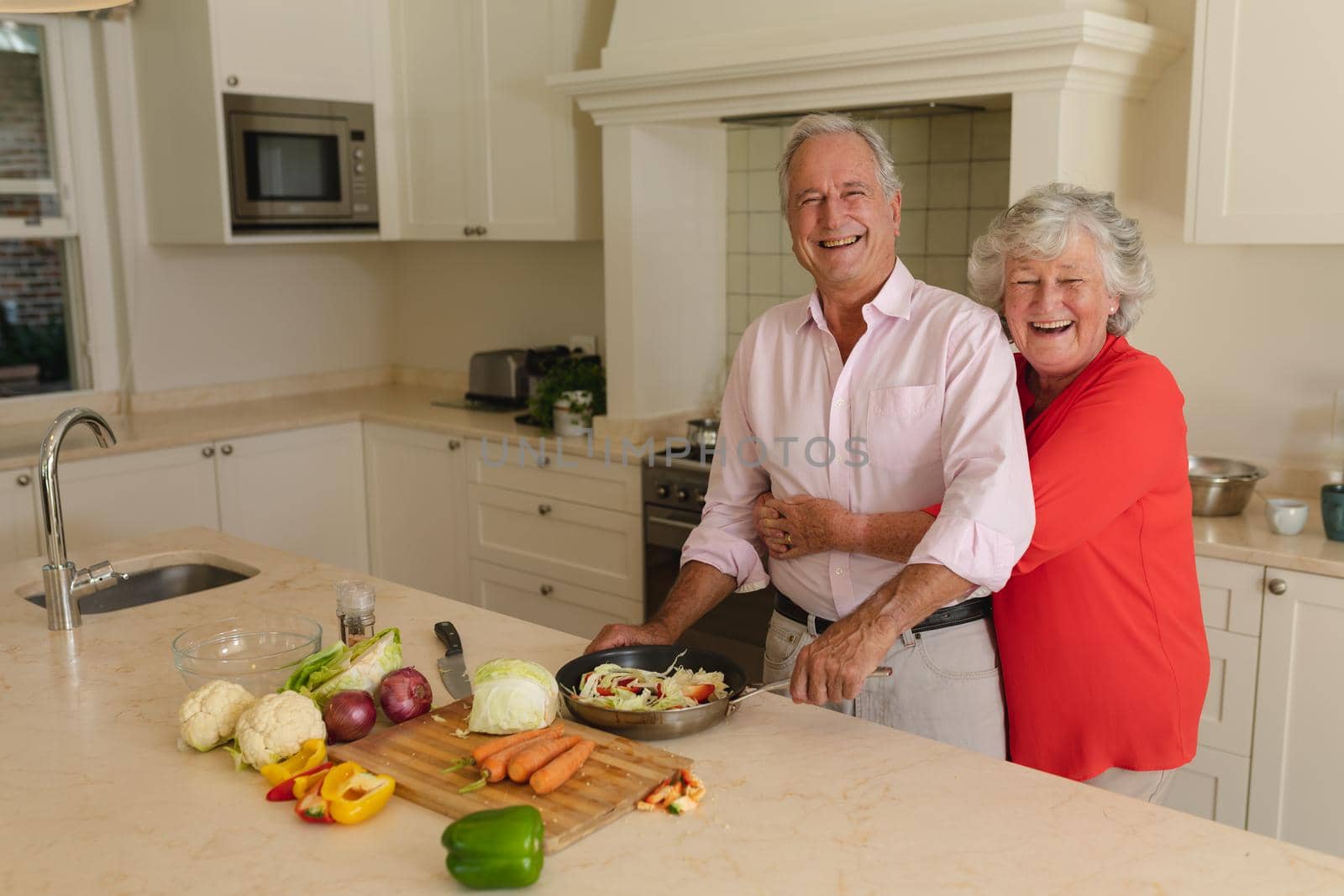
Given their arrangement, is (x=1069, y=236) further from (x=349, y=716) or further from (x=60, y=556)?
(x=60, y=556)

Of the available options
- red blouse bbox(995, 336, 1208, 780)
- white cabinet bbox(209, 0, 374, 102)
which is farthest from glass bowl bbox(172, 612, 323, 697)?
white cabinet bbox(209, 0, 374, 102)

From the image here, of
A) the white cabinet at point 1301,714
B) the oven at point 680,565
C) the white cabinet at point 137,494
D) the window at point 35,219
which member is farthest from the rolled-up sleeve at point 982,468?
the window at point 35,219

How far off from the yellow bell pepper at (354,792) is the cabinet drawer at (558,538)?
2155 mm

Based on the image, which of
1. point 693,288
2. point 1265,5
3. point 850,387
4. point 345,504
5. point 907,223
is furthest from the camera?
point 345,504

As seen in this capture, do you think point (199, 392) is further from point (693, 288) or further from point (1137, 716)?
point (1137, 716)

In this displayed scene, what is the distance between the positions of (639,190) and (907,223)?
0.78 metres

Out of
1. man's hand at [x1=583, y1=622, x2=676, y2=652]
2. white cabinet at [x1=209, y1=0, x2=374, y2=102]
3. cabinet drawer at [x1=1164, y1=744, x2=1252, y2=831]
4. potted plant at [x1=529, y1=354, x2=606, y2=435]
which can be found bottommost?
cabinet drawer at [x1=1164, y1=744, x2=1252, y2=831]

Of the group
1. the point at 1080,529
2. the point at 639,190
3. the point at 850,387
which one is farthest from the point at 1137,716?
the point at 639,190

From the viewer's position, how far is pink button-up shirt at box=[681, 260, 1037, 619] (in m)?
1.73

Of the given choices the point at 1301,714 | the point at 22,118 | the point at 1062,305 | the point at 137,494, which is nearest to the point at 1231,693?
the point at 1301,714

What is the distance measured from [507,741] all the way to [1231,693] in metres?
1.76

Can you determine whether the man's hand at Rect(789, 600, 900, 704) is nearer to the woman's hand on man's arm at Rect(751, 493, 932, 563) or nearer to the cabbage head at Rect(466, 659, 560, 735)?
the woman's hand on man's arm at Rect(751, 493, 932, 563)

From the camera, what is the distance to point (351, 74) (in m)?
4.31

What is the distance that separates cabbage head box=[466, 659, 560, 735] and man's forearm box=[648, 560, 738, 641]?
1.28 ft
